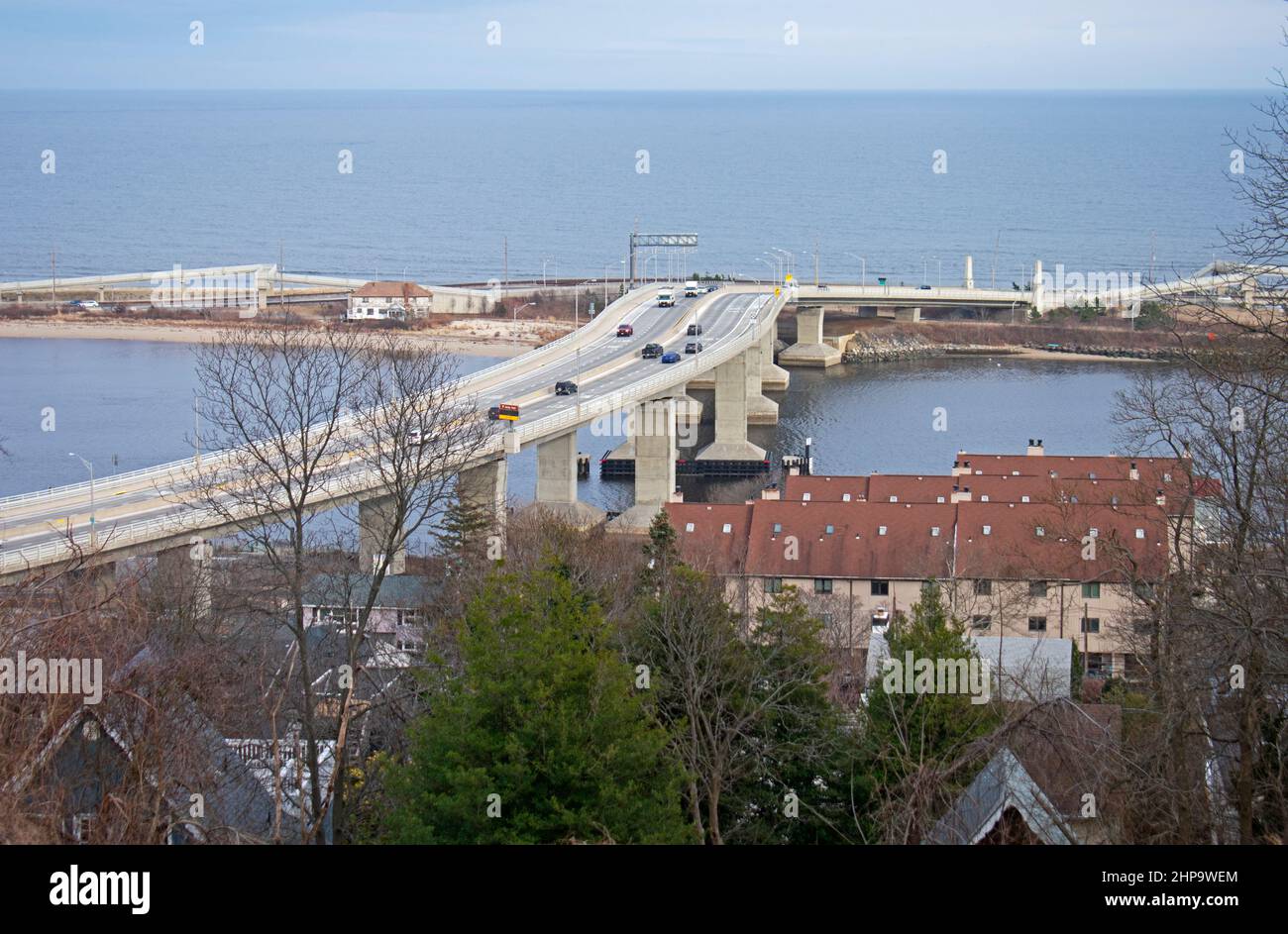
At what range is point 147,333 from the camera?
6581cm

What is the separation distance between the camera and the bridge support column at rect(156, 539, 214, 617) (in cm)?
1688

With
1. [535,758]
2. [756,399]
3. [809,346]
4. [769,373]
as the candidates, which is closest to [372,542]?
A: [535,758]

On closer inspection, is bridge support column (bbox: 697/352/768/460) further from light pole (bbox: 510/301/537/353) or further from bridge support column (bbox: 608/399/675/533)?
light pole (bbox: 510/301/537/353)

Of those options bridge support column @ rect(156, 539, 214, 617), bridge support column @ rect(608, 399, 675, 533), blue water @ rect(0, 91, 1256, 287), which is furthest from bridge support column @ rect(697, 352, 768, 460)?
blue water @ rect(0, 91, 1256, 287)

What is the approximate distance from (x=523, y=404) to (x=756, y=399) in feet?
53.4

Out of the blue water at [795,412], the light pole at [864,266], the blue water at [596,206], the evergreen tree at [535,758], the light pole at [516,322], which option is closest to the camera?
the evergreen tree at [535,758]

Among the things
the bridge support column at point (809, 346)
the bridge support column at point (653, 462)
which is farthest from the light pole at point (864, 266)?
the bridge support column at point (653, 462)

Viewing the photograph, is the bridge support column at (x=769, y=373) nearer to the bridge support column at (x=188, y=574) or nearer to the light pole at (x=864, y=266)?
the light pole at (x=864, y=266)

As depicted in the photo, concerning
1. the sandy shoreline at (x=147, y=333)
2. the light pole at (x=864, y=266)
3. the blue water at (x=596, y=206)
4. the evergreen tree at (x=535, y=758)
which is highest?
the blue water at (x=596, y=206)

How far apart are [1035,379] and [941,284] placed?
26296 millimetres

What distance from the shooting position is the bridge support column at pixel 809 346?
63031 millimetres

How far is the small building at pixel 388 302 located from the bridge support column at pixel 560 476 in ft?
96.6

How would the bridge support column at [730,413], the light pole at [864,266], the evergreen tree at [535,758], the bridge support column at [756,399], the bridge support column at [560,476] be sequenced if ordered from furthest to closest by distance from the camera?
the light pole at [864,266], the bridge support column at [756,399], the bridge support column at [730,413], the bridge support column at [560,476], the evergreen tree at [535,758]

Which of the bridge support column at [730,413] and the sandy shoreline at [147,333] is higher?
the sandy shoreline at [147,333]
